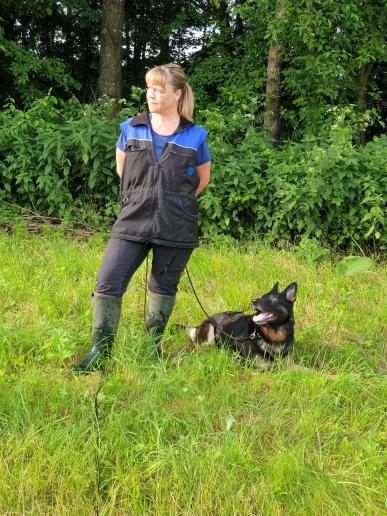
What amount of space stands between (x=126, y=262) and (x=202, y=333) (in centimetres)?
100

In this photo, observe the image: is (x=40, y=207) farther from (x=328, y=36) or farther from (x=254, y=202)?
(x=328, y=36)

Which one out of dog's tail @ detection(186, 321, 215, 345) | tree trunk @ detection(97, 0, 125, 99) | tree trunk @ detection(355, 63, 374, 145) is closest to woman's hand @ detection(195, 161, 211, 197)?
dog's tail @ detection(186, 321, 215, 345)

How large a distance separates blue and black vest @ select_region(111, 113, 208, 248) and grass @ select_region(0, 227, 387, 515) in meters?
0.84

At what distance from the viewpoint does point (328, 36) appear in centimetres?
812

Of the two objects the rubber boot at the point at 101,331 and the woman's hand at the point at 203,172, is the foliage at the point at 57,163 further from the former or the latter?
the rubber boot at the point at 101,331

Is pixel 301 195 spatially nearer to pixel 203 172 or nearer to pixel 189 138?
pixel 203 172

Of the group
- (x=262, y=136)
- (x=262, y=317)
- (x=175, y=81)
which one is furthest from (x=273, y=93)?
(x=262, y=317)

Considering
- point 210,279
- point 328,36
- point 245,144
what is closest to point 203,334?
point 210,279

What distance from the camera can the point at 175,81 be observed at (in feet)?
10.3

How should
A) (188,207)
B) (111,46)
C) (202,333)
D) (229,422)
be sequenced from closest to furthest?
(229,422) < (188,207) < (202,333) < (111,46)

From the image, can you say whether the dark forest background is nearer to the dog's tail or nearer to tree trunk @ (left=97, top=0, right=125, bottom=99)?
tree trunk @ (left=97, top=0, right=125, bottom=99)

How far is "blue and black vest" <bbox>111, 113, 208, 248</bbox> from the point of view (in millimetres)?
3154

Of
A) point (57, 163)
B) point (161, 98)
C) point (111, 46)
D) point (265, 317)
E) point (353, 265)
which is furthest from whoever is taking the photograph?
point (111, 46)

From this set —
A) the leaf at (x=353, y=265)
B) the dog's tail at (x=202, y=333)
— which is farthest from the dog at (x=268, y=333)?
the leaf at (x=353, y=265)
